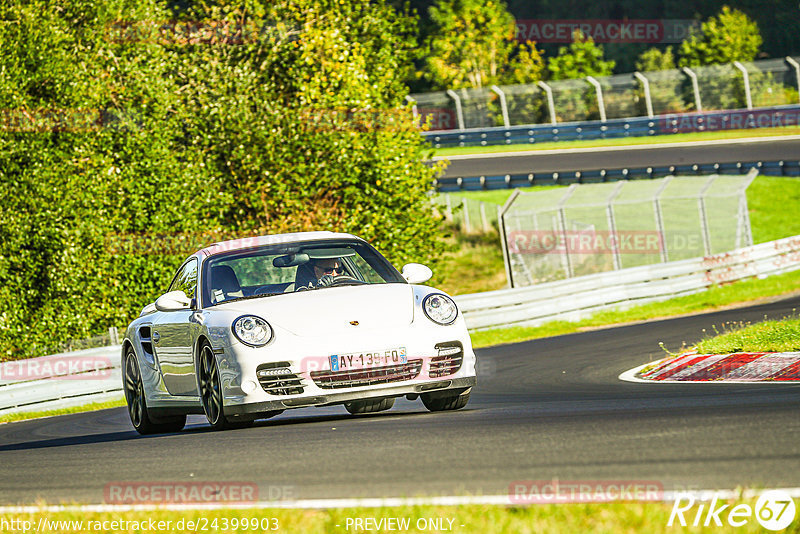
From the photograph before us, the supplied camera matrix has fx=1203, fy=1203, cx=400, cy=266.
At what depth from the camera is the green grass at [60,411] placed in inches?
634

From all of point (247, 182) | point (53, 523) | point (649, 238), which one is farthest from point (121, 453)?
point (649, 238)

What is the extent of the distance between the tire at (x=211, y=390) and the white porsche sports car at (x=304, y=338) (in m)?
0.01

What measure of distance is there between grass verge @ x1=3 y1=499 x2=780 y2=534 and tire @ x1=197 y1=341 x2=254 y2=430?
2.94 meters

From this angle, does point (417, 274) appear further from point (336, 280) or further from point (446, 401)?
point (446, 401)

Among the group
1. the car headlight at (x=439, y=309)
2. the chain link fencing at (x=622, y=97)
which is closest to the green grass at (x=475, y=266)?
the chain link fencing at (x=622, y=97)

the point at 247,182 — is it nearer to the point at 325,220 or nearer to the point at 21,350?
the point at 325,220

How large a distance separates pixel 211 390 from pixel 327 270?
1.45 meters

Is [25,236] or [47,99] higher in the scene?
[47,99]

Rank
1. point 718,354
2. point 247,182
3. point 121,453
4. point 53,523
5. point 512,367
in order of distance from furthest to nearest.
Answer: point 247,182 < point 512,367 < point 718,354 < point 121,453 < point 53,523

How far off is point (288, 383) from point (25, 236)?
50.0 ft

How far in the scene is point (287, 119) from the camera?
26.5m

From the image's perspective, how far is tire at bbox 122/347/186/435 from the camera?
10.4 m

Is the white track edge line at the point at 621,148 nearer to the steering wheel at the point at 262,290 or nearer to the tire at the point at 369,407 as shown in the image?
the tire at the point at 369,407

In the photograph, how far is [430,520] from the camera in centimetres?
473
